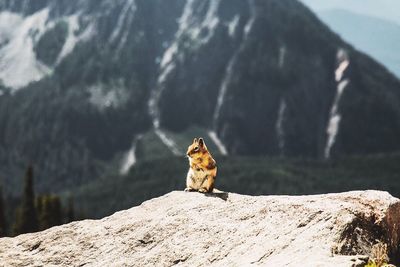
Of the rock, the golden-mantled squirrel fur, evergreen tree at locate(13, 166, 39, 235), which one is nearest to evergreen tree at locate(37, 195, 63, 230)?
evergreen tree at locate(13, 166, 39, 235)

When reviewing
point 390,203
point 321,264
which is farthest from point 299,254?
point 390,203

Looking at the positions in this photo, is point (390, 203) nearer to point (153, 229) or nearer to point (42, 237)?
point (153, 229)

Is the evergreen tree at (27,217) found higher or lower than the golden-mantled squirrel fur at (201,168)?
lower

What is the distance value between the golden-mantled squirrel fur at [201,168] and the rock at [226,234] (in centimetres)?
88

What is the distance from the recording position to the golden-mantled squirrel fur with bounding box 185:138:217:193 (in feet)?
75.6

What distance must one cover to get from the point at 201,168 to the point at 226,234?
5498 mm

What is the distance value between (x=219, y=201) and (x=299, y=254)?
20.1 feet

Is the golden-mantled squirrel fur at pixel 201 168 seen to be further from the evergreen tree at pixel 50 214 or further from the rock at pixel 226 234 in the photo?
the evergreen tree at pixel 50 214

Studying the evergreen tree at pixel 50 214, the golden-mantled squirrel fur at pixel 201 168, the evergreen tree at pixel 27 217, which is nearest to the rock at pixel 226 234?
the golden-mantled squirrel fur at pixel 201 168

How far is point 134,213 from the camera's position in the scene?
21625 mm

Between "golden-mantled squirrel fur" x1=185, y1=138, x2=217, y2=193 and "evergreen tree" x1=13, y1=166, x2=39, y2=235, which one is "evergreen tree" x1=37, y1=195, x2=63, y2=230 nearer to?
"evergreen tree" x1=13, y1=166, x2=39, y2=235

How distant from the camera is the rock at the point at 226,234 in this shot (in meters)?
15.6

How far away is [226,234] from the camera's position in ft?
59.8

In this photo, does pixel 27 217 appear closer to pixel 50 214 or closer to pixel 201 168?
pixel 50 214
